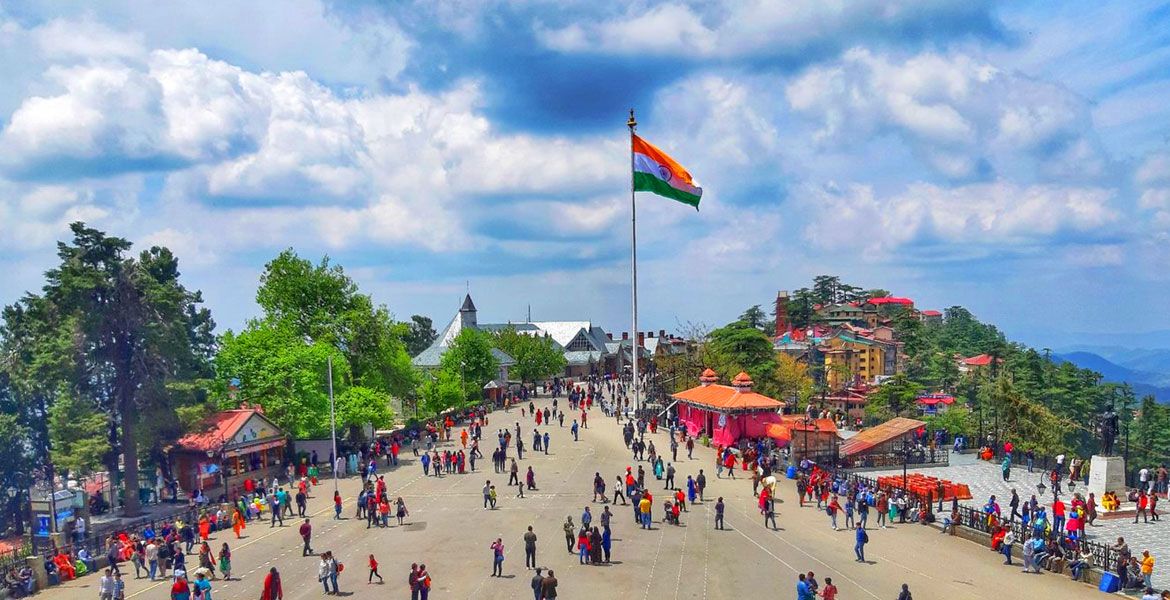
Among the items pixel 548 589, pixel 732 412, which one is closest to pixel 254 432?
pixel 732 412

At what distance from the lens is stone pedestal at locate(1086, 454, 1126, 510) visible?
32344 mm

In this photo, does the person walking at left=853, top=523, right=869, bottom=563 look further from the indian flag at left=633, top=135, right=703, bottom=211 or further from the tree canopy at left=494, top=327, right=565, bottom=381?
the tree canopy at left=494, top=327, right=565, bottom=381

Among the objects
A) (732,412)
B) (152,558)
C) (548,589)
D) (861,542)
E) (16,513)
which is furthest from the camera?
(732,412)

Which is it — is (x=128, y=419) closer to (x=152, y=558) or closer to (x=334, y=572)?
(x=152, y=558)

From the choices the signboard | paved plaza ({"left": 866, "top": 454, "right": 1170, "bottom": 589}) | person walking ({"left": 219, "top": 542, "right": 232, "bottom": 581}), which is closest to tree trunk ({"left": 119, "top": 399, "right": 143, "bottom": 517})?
the signboard

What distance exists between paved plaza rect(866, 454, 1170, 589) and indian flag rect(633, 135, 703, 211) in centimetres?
1919

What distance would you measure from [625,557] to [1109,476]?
66.1 ft

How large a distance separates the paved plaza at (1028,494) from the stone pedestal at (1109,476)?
1393 millimetres

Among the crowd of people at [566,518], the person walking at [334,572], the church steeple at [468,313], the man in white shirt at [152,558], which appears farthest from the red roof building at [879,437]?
the church steeple at [468,313]

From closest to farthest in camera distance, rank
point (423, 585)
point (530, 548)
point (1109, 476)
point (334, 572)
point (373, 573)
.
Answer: point (423, 585) < point (334, 572) < point (373, 573) < point (530, 548) < point (1109, 476)

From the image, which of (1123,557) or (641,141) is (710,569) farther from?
(641,141)

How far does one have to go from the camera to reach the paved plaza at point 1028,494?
88.6 ft

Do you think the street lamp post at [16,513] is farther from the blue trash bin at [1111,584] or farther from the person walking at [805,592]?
the blue trash bin at [1111,584]

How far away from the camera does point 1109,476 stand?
32.3m
